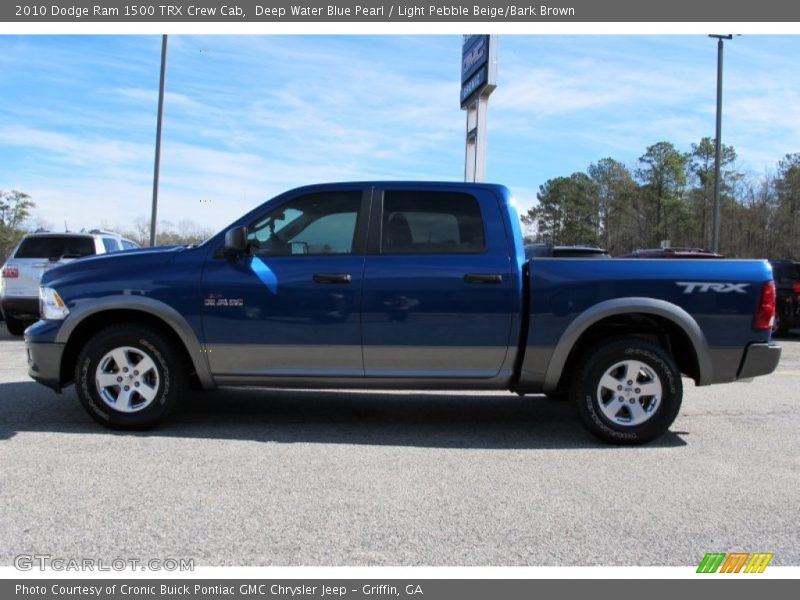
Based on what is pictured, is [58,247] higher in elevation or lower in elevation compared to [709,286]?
higher


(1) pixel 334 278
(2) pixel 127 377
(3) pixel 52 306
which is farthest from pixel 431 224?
(3) pixel 52 306

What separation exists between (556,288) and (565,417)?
1596mm

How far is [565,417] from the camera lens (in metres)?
6.10

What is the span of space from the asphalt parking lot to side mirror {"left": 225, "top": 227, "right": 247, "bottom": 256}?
1.45m

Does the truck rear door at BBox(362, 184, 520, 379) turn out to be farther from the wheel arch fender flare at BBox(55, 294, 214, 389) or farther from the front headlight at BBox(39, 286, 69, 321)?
the front headlight at BBox(39, 286, 69, 321)

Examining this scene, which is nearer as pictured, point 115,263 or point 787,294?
point 115,263

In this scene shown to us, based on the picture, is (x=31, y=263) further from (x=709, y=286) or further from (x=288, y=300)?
(x=709, y=286)

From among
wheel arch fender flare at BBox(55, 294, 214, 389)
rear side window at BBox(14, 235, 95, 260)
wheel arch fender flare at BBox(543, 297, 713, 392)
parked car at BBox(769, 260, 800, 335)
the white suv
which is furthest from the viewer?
parked car at BBox(769, 260, 800, 335)

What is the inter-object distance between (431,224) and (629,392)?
6.49ft

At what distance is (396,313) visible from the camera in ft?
16.6

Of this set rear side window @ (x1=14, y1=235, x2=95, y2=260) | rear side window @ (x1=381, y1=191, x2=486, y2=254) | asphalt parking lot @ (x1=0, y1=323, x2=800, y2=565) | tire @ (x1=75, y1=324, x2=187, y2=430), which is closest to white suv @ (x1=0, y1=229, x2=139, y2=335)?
rear side window @ (x1=14, y1=235, x2=95, y2=260)

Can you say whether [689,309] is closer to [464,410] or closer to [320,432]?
[464,410]

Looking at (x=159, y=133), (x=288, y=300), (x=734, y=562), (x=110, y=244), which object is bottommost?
(x=734, y=562)

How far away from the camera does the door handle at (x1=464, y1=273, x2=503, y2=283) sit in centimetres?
504
